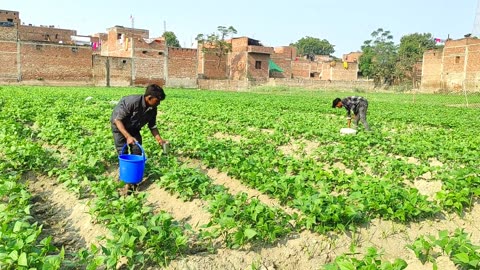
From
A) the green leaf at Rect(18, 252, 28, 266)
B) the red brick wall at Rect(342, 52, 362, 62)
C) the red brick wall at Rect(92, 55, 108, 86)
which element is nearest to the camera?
the green leaf at Rect(18, 252, 28, 266)

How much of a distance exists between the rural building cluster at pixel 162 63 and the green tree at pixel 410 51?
8.52 metres

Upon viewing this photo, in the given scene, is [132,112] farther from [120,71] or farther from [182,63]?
[182,63]

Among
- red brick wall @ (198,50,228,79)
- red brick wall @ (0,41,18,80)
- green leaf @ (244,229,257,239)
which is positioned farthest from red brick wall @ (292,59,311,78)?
green leaf @ (244,229,257,239)

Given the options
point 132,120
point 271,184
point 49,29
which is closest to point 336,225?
point 271,184

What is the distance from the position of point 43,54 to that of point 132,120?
35.2m

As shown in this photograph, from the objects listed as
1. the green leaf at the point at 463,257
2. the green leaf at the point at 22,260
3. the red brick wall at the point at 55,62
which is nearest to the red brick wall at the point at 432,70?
the red brick wall at the point at 55,62

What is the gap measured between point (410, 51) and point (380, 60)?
18.2 ft

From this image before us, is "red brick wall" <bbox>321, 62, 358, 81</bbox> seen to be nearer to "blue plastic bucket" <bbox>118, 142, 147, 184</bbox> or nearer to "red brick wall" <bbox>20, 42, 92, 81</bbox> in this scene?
"red brick wall" <bbox>20, 42, 92, 81</bbox>

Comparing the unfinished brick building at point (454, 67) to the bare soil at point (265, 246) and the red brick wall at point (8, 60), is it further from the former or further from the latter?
the red brick wall at point (8, 60)

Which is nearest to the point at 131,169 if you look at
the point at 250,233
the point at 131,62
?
the point at 250,233

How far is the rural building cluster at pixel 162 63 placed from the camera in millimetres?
35906

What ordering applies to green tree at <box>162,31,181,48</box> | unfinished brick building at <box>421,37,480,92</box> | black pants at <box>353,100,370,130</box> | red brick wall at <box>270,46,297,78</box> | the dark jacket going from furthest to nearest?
green tree at <box>162,31,181,48</box>, red brick wall at <box>270,46,297,78</box>, unfinished brick building at <box>421,37,480,92</box>, black pants at <box>353,100,370,130</box>, the dark jacket

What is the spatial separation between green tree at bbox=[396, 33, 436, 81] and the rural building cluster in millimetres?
8517

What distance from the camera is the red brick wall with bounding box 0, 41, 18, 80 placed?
34656 mm
